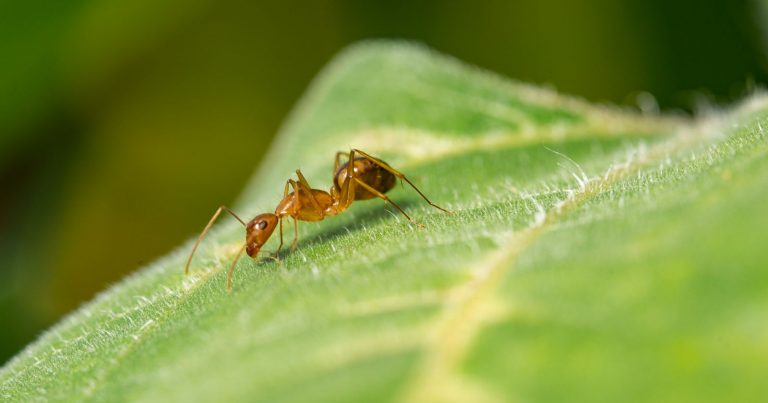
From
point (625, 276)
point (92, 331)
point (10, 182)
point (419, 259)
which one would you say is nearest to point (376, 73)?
point (92, 331)

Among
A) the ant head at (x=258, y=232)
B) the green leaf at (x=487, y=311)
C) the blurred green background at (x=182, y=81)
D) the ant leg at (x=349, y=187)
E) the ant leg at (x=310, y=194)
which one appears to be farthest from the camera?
the blurred green background at (x=182, y=81)

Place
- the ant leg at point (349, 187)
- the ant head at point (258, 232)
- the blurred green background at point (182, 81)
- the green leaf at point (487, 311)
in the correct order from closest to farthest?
the green leaf at point (487, 311) < the ant head at point (258, 232) < the ant leg at point (349, 187) < the blurred green background at point (182, 81)

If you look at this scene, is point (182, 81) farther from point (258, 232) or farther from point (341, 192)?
point (258, 232)

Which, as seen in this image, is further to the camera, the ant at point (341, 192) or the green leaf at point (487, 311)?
the ant at point (341, 192)

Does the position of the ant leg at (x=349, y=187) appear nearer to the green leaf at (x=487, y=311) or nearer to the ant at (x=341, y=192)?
the ant at (x=341, y=192)

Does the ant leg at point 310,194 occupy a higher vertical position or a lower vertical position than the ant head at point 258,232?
higher

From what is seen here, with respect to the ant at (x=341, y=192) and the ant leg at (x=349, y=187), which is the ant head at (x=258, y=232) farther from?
the ant leg at (x=349, y=187)

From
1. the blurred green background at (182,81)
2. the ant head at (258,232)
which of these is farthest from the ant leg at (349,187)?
the blurred green background at (182,81)
